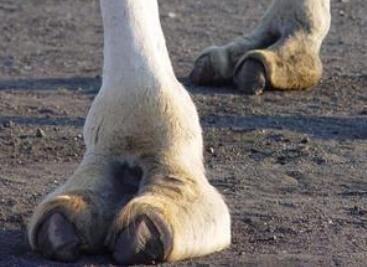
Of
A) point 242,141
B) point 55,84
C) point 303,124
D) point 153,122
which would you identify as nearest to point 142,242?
point 153,122

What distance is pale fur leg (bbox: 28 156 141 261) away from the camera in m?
4.27

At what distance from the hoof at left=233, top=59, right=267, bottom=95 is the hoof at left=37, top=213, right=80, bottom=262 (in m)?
2.38

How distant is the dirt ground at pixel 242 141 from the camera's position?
4625 mm

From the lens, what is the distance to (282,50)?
6.53 m

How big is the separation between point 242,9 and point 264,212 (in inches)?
191

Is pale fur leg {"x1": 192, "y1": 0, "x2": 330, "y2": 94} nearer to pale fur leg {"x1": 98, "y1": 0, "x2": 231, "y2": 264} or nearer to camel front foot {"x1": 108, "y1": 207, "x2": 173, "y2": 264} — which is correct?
A: pale fur leg {"x1": 98, "y1": 0, "x2": 231, "y2": 264}

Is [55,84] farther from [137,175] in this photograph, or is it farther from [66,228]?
[66,228]

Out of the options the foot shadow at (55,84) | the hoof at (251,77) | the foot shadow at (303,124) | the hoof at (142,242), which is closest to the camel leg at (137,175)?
the hoof at (142,242)

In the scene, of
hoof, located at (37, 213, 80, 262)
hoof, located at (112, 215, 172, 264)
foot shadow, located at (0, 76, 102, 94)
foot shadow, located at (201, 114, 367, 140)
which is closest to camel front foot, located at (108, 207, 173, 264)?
hoof, located at (112, 215, 172, 264)

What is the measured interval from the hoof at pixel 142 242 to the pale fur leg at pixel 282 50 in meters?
2.33

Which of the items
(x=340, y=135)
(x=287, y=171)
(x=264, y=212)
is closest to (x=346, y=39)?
(x=340, y=135)

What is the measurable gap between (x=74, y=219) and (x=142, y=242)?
22 centimetres

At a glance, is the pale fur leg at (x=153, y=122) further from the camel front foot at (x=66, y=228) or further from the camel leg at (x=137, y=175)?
the camel front foot at (x=66, y=228)

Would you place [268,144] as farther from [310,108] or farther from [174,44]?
[174,44]
